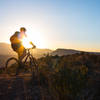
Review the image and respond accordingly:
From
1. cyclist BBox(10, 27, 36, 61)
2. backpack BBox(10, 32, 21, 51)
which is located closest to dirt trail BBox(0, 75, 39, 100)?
cyclist BBox(10, 27, 36, 61)

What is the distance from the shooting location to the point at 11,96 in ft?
17.0

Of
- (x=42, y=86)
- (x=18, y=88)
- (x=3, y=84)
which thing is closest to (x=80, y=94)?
(x=42, y=86)

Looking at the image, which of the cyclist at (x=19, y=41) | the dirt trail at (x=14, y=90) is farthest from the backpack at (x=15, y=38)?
the dirt trail at (x=14, y=90)

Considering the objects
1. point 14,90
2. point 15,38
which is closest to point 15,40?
point 15,38

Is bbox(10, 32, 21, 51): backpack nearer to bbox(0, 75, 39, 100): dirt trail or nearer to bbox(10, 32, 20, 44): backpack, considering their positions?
bbox(10, 32, 20, 44): backpack

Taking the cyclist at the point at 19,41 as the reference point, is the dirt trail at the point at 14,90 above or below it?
below

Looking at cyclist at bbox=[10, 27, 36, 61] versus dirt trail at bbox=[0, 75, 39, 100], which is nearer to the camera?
dirt trail at bbox=[0, 75, 39, 100]

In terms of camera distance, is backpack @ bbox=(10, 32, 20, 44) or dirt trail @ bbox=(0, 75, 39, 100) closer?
dirt trail @ bbox=(0, 75, 39, 100)

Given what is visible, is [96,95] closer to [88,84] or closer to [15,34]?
[88,84]

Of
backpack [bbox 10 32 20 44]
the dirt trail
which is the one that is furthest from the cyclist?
the dirt trail

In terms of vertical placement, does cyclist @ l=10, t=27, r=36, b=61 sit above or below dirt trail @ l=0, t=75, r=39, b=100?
above

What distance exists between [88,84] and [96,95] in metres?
0.79

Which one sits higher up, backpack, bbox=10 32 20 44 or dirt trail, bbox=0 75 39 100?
backpack, bbox=10 32 20 44

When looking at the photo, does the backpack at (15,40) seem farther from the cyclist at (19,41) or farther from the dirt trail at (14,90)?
the dirt trail at (14,90)
